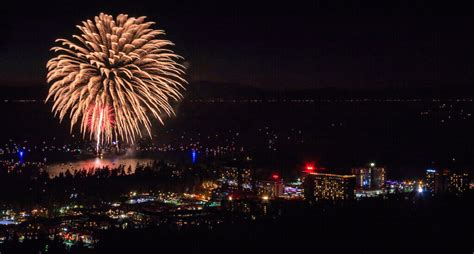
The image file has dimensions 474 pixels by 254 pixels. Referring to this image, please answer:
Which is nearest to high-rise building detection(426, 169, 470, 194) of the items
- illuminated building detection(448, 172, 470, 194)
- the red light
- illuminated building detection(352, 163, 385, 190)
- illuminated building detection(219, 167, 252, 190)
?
illuminated building detection(448, 172, 470, 194)

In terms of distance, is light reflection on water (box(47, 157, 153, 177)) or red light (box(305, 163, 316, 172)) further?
light reflection on water (box(47, 157, 153, 177))

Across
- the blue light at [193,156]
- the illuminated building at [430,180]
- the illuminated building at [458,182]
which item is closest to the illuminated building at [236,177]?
the blue light at [193,156]

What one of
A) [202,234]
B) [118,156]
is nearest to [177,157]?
[118,156]

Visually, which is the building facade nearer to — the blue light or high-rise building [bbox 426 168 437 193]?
high-rise building [bbox 426 168 437 193]

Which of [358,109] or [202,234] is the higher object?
[358,109]

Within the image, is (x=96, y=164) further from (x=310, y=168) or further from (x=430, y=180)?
(x=430, y=180)

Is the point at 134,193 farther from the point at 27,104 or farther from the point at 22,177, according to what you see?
the point at 27,104

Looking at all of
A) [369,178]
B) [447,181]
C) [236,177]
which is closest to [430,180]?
[447,181]
